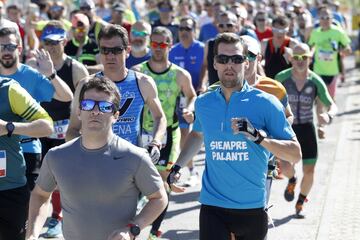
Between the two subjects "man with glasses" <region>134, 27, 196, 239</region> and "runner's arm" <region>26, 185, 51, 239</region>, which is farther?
"man with glasses" <region>134, 27, 196, 239</region>

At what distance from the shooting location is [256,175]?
5.42m

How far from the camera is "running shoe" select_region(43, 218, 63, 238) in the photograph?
826 cm

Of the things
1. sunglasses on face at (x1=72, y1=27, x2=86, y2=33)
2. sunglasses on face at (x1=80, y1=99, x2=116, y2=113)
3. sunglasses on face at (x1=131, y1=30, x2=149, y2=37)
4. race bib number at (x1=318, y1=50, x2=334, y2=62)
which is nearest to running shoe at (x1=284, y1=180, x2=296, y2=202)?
sunglasses on face at (x1=131, y1=30, x2=149, y2=37)

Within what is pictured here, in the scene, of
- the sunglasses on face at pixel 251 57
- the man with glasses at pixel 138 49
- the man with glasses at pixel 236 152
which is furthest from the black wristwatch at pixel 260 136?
the man with glasses at pixel 138 49

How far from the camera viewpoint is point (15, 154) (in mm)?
5766

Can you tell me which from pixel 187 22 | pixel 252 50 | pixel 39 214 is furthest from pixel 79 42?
pixel 39 214

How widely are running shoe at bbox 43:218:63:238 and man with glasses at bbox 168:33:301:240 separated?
10.0 feet

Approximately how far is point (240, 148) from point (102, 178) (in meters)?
1.29

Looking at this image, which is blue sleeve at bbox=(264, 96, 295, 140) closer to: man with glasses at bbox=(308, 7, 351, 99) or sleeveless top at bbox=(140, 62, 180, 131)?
sleeveless top at bbox=(140, 62, 180, 131)

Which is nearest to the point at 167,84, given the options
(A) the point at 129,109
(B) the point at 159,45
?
(B) the point at 159,45

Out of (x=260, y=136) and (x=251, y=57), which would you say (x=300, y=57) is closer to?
(x=251, y=57)

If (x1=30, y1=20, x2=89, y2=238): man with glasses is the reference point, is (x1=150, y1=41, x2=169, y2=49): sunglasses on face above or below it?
above

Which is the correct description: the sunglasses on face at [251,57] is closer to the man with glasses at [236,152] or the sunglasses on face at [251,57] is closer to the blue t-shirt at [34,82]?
the man with glasses at [236,152]

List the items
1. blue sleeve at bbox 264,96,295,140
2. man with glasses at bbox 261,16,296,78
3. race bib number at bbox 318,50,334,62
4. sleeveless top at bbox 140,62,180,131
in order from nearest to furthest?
blue sleeve at bbox 264,96,295,140 < sleeveless top at bbox 140,62,180,131 < man with glasses at bbox 261,16,296,78 < race bib number at bbox 318,50,334,62
